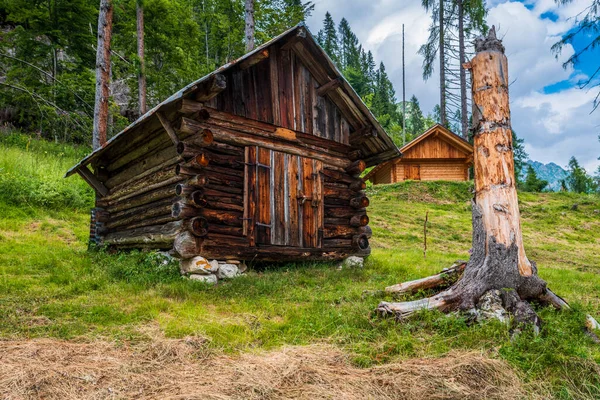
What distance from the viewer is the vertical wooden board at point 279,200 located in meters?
8.97

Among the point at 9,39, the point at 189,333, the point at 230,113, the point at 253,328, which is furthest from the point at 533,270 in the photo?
the point at 9,39

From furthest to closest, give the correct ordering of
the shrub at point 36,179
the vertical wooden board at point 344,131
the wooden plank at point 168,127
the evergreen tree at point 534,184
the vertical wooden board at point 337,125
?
the evergreen tree at point 534,184 < the shrub at point 36,179 < the vertical wooden board at point 344,131 < the vertical wooden board at point 337,125 < the wooden plank at point 168,127

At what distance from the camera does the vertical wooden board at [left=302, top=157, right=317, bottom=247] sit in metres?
9.52

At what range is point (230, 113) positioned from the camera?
855 cm

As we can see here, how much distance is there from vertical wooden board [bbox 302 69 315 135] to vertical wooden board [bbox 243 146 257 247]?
1772 mm

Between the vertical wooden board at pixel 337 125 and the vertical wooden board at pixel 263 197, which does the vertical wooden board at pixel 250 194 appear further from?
the vertical wooden board at pixel 337 125

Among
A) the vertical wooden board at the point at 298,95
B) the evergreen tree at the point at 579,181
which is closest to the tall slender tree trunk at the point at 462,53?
the evergreen tree at the point at 579,181

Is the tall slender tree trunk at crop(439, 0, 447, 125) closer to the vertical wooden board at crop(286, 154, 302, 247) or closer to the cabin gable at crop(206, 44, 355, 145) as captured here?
the cabin gable at crop(206, 44, 355, 145)

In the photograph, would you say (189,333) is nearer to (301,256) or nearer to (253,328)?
(253,328)

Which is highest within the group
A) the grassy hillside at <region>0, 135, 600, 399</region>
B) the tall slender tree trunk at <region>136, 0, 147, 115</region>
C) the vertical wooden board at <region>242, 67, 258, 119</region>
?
the tall slender tree trunk at <region>136, 0, 147, 115</region>

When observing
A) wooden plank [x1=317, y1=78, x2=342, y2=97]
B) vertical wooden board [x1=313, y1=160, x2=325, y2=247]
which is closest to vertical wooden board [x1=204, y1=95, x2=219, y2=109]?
vertical wooden board [x1=313, y1=160, x2=325, y2=247]

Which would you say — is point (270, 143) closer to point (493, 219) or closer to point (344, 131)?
point (344, 131)

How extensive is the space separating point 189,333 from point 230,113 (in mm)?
5055

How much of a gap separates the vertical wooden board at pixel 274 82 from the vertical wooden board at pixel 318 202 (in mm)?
1473
